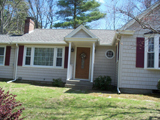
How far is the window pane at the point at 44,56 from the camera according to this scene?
34.5ft

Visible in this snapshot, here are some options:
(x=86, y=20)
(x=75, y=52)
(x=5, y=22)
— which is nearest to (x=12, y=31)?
(x=5, y=22)

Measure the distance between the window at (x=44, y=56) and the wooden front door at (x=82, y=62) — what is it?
1150mm

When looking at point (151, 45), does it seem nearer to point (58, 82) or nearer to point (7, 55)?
point (58, 82)

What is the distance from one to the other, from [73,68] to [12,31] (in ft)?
59.2

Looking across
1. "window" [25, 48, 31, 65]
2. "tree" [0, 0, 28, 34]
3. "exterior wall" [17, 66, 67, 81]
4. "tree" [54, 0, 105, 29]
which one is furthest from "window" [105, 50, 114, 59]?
"tree" [0, 0, 28, 34]

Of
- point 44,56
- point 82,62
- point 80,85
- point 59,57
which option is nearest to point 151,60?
point 80,85

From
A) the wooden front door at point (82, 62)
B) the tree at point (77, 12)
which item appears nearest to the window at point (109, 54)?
the wooden front door at point (82, 62)

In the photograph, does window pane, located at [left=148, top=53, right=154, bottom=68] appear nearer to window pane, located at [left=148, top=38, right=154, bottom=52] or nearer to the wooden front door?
window pane, located at [left=148, top=38, right=154, bottom=52]

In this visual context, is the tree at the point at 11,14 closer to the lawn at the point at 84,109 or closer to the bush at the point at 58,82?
the bush at the point at 58,82

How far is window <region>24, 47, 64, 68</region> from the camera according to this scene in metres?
10.4

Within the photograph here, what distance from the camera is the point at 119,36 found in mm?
8031

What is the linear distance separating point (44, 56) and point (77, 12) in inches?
539

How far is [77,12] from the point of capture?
22297 mm

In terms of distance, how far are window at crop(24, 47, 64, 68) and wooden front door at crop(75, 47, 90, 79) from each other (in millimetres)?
1150
